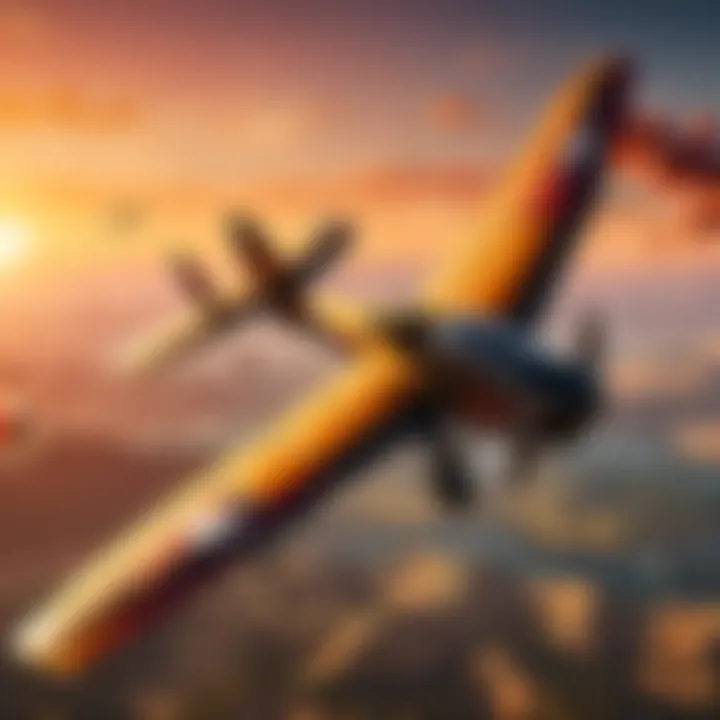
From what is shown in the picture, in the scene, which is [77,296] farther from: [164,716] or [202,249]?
[164,716]

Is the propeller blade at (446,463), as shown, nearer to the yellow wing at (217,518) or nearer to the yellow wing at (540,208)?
the yellow wing at (217,518)

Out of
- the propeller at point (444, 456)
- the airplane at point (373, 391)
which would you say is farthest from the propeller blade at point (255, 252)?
the propeller at point (444, 456)

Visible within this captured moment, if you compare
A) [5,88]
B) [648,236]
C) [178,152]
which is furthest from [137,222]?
[648,236]

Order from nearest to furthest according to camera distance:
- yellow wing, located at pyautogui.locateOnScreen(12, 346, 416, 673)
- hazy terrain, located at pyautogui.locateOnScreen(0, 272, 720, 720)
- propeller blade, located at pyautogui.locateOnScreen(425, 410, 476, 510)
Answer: yellow wing, located at pyautogui.locateOnScreen(12, 346, 416, 673) → propeller blade, located at pyautogui.locateOnScreen(425, 410, 476, 510) → hazy terrain, located at pyautogui.locateOnScreen(0, 272, 720, 720)

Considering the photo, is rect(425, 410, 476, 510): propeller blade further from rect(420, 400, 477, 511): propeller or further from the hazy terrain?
the hazy terrain

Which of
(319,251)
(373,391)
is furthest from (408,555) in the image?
(319,251)

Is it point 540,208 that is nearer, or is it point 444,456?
point 444,456

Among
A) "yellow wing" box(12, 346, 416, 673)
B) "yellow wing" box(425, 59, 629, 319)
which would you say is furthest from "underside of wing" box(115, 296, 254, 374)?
"yellow wing" box(425, 59, 629, 319)

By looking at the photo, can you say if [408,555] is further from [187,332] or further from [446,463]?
[187,332]
